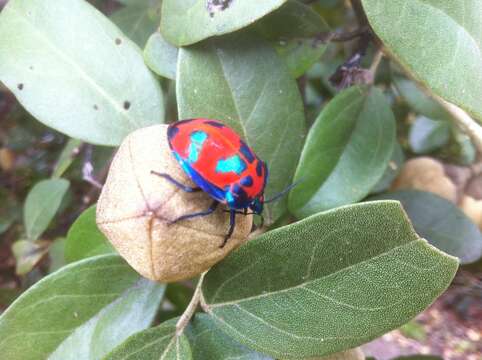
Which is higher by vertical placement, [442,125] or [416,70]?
[416,70]

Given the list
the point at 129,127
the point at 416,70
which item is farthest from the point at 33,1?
the point at 416,70

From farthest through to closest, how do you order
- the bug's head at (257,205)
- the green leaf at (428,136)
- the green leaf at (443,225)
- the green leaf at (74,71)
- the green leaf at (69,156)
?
the green leaf at (428,136) → the green leaf at (69,156) → the green leaf at (443,225) → the green leaf at (74,71) → the bug's head at (257,205)

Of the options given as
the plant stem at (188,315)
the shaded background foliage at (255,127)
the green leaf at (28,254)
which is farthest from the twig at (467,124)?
the green leaf at (28,254)

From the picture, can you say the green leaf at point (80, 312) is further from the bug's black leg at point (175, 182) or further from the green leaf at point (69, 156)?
the green leaf at point (69, 156)

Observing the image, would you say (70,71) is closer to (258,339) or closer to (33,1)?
(33,1)

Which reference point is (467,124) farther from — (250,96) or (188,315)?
(188,315)

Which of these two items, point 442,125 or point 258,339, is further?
point 442,125

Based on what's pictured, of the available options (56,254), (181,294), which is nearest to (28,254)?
(56,254)
